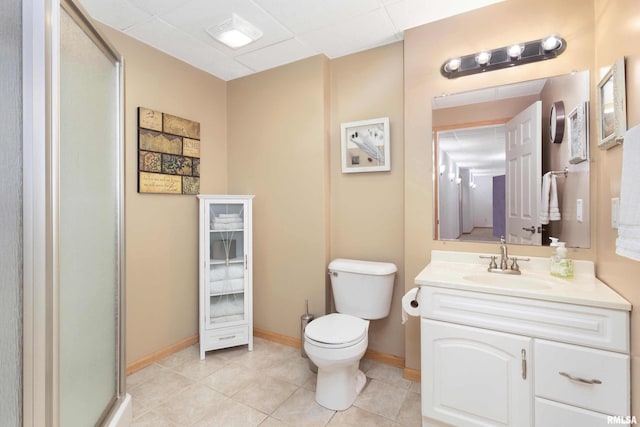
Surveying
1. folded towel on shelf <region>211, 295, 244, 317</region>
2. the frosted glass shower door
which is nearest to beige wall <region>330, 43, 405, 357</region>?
folded towel on shelf <region>211, 295, 244, 317</region>

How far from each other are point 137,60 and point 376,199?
2.05 metres

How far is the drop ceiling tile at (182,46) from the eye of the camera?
6.78ft

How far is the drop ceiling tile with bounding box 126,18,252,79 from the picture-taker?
207cm

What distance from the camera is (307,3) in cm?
181

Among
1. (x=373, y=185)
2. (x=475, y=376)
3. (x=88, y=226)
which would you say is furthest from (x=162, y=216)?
(x=475, y=376)

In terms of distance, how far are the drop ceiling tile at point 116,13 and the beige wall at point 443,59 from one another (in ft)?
5.81

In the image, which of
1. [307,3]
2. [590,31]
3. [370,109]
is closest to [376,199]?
[370,109]

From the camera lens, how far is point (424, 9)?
72.6 inches

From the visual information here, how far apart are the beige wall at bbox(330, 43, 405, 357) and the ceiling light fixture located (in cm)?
72

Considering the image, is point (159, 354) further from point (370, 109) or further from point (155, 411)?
point (370, 109)

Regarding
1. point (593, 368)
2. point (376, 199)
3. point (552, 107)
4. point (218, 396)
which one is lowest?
point (218, 396)

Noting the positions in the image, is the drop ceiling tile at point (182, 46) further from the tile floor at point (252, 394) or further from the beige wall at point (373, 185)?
the tile floor at point (252, 394)

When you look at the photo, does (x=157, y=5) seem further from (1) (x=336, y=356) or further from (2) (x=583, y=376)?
(2) (x=583, y=376)

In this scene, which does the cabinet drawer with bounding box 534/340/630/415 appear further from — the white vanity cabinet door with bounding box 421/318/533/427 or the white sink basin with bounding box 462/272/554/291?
the white sink basin with bounding box 462/272/554/291
